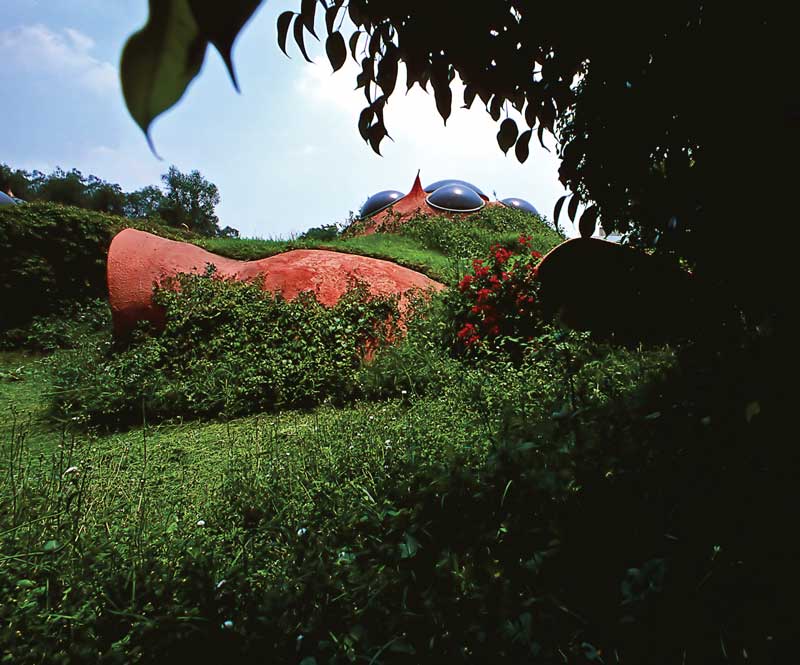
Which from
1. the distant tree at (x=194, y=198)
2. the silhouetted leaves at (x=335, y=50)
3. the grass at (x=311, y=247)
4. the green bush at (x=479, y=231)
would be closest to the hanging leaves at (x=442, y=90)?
the silhouetted leaves at (x=335, y=50)

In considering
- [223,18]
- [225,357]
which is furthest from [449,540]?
[225,357]

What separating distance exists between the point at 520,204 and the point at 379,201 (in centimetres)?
470

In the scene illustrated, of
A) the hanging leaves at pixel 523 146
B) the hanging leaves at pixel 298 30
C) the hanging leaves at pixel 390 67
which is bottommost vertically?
the hanging leaves at pixel 523 146

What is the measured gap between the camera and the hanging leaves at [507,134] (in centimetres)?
197

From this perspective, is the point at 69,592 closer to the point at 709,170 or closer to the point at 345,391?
the point at 709,170

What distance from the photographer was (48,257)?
32.8 ft

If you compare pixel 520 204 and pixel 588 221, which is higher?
pixel 520 204

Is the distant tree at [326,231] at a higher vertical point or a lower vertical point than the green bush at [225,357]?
higher

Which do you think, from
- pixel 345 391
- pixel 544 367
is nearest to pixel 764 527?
pixel 544 367

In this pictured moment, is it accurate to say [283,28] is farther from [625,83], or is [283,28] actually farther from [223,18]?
[223,18]

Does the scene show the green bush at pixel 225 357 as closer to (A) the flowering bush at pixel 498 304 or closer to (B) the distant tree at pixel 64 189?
(A) the flowering bush at pixel 498 304

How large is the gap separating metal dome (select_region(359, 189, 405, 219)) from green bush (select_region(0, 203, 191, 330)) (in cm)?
858

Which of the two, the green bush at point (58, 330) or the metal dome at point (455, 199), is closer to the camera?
the green bush at point (58, 330)

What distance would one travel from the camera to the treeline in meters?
30.7
